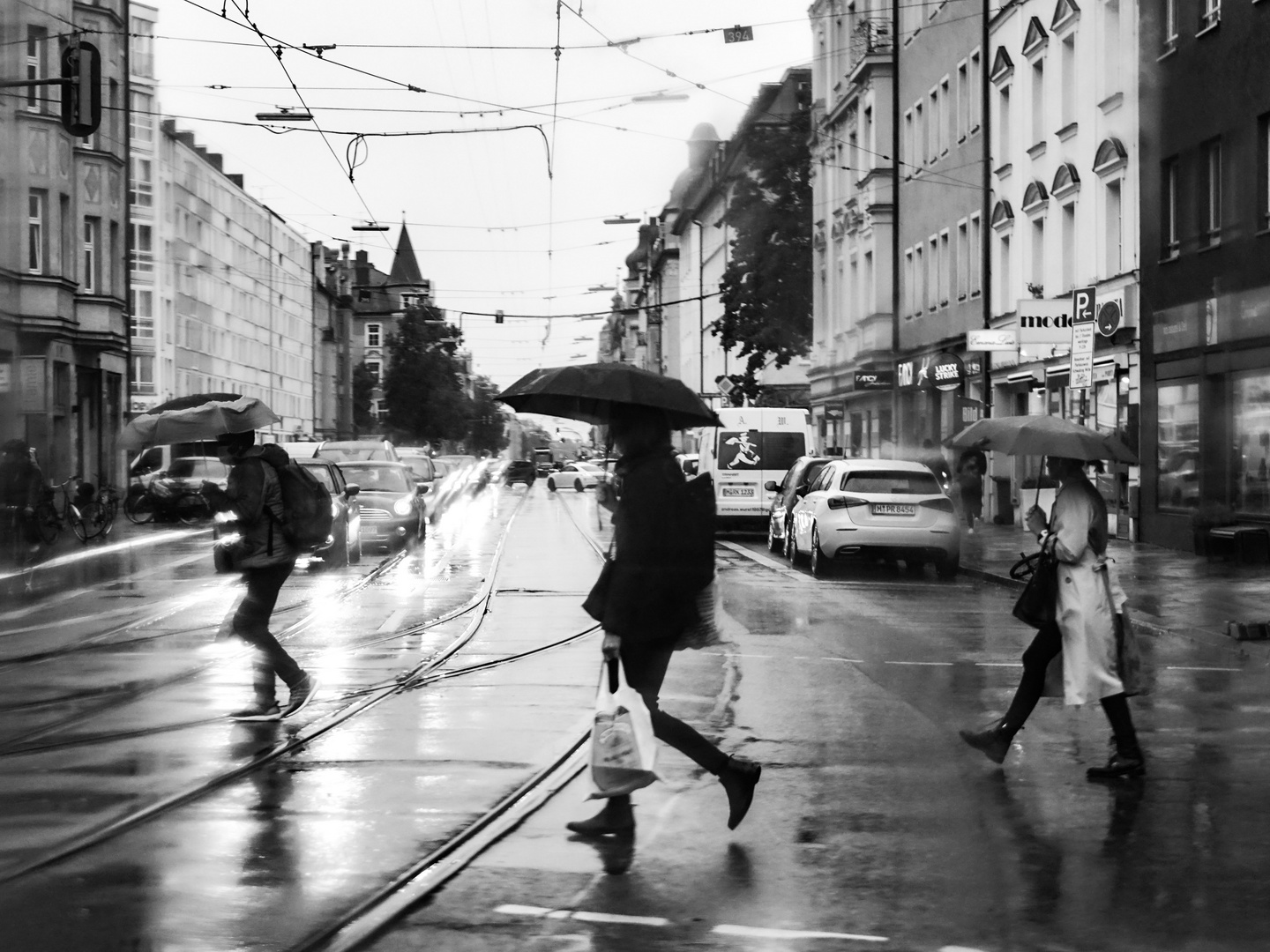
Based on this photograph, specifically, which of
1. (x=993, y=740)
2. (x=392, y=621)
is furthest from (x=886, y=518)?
(x=993, y=740)

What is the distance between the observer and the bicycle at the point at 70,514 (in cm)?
3173

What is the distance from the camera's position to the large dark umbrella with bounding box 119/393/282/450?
12.8 m

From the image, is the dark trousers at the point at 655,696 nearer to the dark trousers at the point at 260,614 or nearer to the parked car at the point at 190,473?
the dark trousers at the point at 260,614

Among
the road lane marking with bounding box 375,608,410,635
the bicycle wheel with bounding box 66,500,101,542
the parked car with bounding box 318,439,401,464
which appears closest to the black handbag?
the road lane marking with bounding box 375,608,410,635

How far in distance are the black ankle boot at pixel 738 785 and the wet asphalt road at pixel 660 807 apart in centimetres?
15

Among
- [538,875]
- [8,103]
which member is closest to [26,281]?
[8,103]

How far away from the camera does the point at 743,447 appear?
35250 millimetres

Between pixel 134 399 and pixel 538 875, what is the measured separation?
6845 centimetres

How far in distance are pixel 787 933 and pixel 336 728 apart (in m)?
5.00

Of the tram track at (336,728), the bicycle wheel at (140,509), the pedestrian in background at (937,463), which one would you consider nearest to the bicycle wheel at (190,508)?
the bicycle wheel at (140,509)

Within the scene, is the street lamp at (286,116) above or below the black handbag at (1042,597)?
above

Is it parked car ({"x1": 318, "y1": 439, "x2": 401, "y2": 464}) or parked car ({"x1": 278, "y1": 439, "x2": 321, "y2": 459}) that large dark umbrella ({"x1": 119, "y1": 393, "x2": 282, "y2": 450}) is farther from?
parked car ({"x1": 278, "y1": 439, "x2": 321, "y2": 459})

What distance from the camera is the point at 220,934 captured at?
5.58m

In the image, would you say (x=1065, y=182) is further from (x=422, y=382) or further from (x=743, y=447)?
(x=422, y=382)
